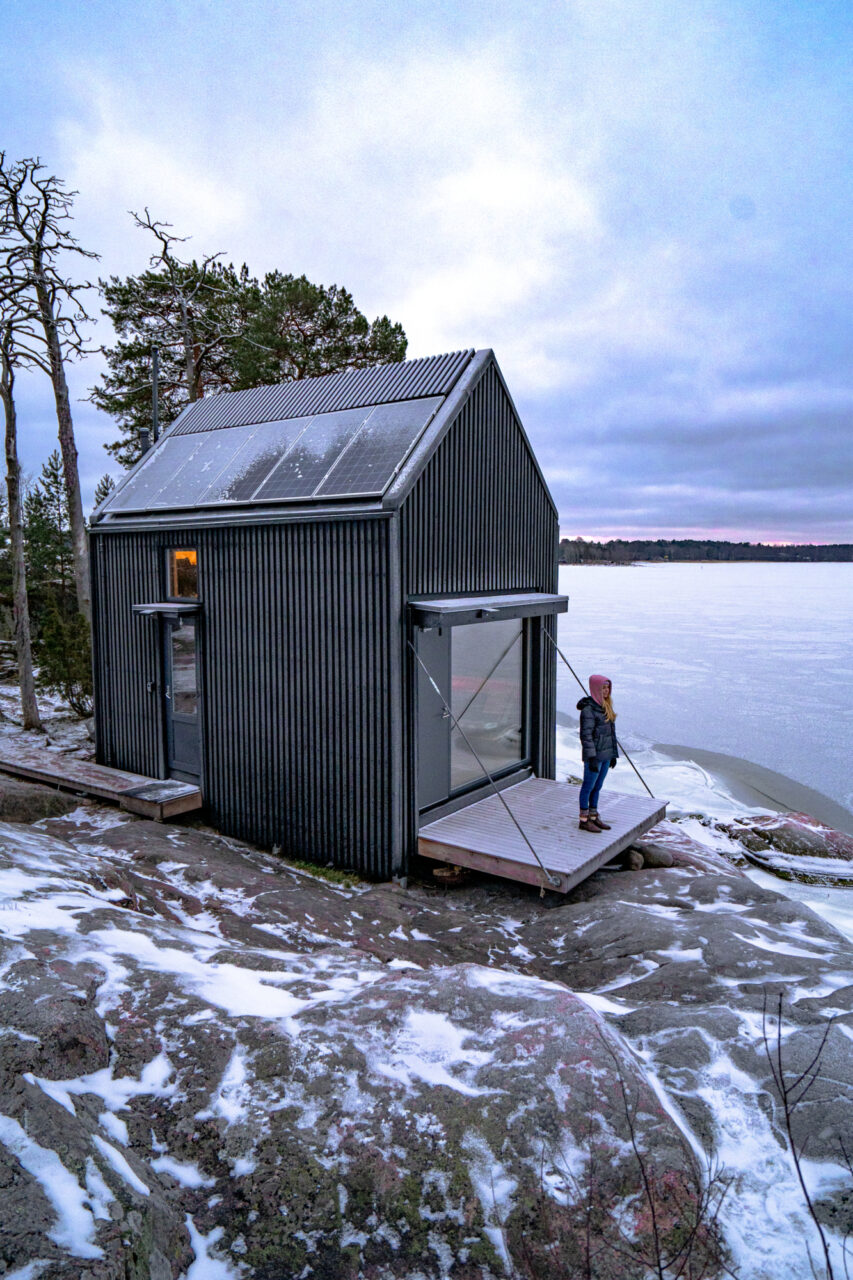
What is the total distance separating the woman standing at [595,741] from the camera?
26.6 ft

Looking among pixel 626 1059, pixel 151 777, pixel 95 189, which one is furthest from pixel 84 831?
pixel 95 189

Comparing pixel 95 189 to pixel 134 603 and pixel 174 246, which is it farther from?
pixel 134 603

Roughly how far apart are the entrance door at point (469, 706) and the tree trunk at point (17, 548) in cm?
965

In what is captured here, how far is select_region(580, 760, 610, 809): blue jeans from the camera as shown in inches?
327

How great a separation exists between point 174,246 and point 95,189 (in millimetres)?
2951

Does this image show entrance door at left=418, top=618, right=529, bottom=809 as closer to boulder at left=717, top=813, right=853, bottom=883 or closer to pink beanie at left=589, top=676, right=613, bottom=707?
pink beanie at left=589, top=676, right=613, bottom=707

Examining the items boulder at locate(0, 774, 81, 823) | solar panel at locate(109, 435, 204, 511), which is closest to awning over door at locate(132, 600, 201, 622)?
solar panel at locate(109, 435, 204, 511)

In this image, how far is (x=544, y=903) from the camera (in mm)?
7812

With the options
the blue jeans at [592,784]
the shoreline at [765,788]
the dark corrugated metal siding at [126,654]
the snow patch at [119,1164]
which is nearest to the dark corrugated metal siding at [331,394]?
the dark corrugated metal siding at [126,654]

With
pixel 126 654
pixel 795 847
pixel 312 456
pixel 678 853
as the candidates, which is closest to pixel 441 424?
pixel 312 456

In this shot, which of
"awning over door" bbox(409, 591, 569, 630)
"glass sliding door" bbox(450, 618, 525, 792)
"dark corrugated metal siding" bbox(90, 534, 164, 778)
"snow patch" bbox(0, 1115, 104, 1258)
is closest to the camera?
"snow patch" bbox(0, 1115, 104, 1258)

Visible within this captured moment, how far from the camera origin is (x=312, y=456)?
9.34 meters

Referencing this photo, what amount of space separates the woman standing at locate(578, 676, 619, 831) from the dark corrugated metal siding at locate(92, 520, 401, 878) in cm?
221

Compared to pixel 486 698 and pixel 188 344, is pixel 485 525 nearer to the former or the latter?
pixel 486 698
